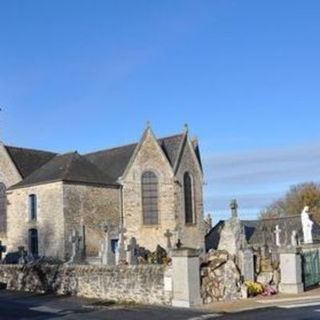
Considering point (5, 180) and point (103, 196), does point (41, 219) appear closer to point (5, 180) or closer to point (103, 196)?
point (103, 196)

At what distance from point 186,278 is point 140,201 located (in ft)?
94.4

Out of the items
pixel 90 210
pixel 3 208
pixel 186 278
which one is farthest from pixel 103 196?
pixel 186 278

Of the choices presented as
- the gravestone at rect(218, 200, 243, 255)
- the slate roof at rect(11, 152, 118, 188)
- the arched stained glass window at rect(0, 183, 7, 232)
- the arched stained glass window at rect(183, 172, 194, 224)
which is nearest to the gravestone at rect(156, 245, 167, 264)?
the gravestone at rect(218, 200, 243, 255)

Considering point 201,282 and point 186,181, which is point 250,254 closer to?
point 201,282

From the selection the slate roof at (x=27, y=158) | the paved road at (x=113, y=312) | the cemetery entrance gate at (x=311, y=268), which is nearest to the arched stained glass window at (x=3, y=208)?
the slate roof at (x=27, y=158)

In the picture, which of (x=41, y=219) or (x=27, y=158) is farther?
(x=27, y=158)

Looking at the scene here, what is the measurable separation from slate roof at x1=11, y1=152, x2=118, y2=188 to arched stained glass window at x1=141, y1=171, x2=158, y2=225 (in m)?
2.72

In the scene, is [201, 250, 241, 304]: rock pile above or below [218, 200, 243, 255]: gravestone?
below

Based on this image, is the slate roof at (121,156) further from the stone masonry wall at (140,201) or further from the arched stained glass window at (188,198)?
the arched stained glass window at (188,198)

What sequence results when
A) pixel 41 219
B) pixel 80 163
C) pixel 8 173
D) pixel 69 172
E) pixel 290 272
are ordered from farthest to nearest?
1. pixel 8 173
2. pixel 80 163
3. pixel 41 219
4. pixel 69 172
5. pixel 290 272

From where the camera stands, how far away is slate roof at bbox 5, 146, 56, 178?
162ft

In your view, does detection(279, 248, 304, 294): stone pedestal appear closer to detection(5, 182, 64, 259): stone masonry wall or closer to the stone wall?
the stone wall

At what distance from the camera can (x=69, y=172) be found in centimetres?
4438

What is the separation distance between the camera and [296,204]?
90500 millimetres
